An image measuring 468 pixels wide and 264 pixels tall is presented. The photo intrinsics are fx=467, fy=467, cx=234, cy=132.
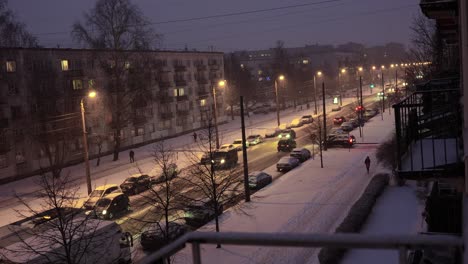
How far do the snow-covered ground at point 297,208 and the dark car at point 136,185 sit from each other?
660cm

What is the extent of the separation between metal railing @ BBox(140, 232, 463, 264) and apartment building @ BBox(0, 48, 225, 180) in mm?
30096

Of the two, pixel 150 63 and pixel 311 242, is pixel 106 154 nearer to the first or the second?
pixel 150 63

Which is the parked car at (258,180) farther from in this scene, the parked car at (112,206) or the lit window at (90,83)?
the lit window at (90,83)

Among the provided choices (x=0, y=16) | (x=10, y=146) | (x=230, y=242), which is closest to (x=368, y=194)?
(x=230, y=242)

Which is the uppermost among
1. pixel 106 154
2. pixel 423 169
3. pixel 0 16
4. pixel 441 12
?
Answer: pixel 0 16

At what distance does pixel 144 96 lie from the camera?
132 feet

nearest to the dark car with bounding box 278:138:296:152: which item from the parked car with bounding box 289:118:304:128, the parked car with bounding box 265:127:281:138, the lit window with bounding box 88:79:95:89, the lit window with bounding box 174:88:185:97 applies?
the parked car with bounding box 265:127:281:138

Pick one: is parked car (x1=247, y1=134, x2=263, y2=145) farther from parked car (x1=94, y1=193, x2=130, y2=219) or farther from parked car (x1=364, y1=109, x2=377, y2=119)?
parked car (x1=94, y1=193, x2=130, y2=219)

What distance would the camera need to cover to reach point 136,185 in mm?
25219

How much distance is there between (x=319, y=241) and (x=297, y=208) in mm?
17217

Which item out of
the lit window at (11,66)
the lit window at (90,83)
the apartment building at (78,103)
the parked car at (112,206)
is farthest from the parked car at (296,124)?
the parked car at (112,206)

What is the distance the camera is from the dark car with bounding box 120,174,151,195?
25031 millimetres

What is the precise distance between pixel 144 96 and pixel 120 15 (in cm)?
705

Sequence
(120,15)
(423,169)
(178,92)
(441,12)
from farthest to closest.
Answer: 1. (178,92)
2. (120,15)
3. (441,12)
4. (423,169)
